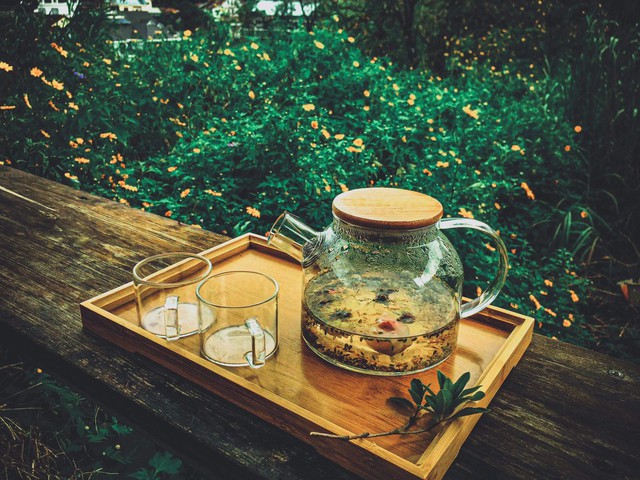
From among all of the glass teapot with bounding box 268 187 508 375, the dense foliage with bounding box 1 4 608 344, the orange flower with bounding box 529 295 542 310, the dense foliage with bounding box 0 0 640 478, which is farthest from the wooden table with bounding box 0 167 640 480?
the orange flower with bounding box 529 295 542 310

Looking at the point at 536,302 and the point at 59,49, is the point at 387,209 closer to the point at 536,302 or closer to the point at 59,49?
the point at 536,302

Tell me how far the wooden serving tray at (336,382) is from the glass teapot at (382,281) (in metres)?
0.04

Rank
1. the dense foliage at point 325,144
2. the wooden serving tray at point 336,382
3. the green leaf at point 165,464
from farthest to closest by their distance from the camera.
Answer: the dense foliage at point 325,144
the green leaf at point 165,464
the wooden serving tray at point 336,382

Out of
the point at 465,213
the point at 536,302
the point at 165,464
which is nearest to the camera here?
the point at 165,464

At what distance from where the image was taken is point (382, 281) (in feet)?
2.87

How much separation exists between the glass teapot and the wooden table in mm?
141

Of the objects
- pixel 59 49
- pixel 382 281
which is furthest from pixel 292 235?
pixel 59 49

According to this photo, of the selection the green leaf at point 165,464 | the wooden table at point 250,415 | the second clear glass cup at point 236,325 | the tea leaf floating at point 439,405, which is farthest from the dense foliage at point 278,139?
the tea leaf floating at point 439,405

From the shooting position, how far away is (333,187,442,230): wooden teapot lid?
755mm

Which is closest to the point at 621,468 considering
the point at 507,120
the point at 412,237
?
the point at 412,237

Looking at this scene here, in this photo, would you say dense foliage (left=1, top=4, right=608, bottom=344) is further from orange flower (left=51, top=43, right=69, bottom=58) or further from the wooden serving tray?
the wooden serving tray

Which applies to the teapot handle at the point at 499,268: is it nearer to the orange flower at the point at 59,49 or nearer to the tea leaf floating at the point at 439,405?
the tea leaf floating at the point at 439,405

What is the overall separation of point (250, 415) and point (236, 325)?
0.48 feet

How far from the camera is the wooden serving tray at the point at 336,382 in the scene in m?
0.64
